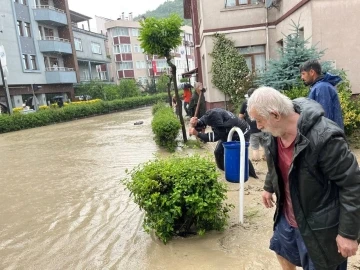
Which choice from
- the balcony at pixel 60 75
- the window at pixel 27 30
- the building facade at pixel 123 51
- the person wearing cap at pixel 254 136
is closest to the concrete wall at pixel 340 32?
the person wearing cap at pixel 254 136

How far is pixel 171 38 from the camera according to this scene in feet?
29.9

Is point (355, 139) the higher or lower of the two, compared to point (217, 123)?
lower

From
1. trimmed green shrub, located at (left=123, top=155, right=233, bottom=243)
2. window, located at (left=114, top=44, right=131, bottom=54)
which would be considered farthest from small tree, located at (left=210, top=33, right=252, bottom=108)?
window, located at (left=114, top=44, right=131, bottom=54)

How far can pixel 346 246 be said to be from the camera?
1.75m

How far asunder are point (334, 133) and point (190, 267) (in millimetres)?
2117

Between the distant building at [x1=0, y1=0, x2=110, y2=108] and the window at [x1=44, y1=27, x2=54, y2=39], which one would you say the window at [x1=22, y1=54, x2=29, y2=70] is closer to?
the distant building at [x1=0, y1=0, x2=110, y2=108]

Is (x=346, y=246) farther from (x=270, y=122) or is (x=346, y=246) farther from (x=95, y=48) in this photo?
(x=95, y=48)

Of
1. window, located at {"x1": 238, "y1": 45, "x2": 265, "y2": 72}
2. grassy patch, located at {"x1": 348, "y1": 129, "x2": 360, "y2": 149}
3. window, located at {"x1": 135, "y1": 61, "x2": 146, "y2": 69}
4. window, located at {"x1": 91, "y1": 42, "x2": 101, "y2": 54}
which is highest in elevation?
window, located at {"x1": 91, "y1": 42, "x2": 101, "y2": 54}

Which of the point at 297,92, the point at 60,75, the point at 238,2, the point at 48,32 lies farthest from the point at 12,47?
the point at 297,92

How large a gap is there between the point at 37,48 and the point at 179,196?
32.4m

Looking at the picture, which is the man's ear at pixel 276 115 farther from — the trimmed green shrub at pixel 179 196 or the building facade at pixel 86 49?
the building facade at pixel 86 49

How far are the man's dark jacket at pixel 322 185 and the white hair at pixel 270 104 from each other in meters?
0.09

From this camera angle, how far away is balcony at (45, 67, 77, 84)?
3131 cm

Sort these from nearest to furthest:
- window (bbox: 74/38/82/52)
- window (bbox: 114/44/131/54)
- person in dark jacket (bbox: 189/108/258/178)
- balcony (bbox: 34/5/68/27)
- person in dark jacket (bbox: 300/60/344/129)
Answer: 1. person in dark jacket (bbox: 300/60/344/129)
2. person in dark jacket (bbox: 189/108/258/178)
3. balcony (bbox: 34/5/68/27)
4. window (bbox: 74/38/82/52)
5. window (bbox: 114/44/131/54)
